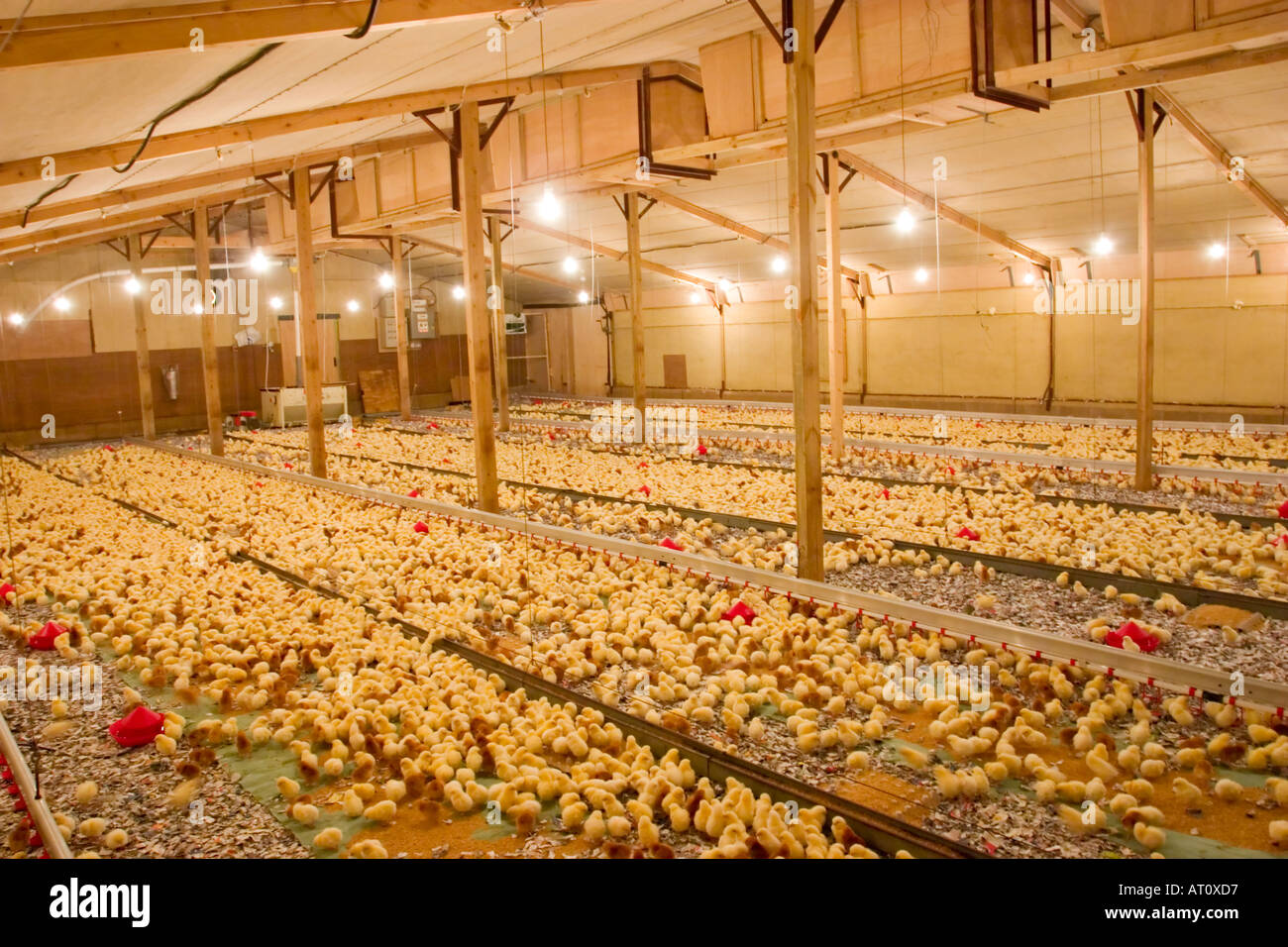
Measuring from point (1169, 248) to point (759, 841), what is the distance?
50.0 ft

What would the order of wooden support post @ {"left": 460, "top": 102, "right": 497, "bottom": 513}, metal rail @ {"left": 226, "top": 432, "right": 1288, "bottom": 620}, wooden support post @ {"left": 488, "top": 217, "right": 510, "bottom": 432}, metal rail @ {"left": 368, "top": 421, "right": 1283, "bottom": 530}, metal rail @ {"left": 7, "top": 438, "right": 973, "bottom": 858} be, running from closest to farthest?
metal rail @ {"left": 7, "top": 438, "right": 973, "bottom": 858} → metal rail @ {"left": 226, "top": 432, "right": 1288, "bottom": 620} → metal rail @ {"left": 368, "top": 421, "right": 1283, "bottom": 530} → wooden support post @ {"left": 460, "top": 102, "right": 497, "bottom": 513} → wooden support post @ {"left": 488, "top": 217, "right": 510, "bottom": 432}

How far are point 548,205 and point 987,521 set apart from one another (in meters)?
8.10

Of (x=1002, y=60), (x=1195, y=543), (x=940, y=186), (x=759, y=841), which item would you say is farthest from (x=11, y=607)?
(x=940, y=186)

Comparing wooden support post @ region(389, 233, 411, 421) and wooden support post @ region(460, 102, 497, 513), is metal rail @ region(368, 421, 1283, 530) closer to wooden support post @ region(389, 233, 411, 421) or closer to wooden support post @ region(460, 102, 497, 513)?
wooden support post @ region(460, 102, 497, 513)

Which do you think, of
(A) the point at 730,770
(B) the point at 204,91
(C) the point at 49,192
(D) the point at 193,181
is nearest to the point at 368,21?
(B) the point at 204,91

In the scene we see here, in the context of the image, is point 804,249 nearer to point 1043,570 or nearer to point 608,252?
point 1043,570

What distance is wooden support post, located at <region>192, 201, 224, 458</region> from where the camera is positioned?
13477mm

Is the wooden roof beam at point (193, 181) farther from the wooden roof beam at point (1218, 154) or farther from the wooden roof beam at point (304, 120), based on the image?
the wooden roof beam at point (1218, 154)

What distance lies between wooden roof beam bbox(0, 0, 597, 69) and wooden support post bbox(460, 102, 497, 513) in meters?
3.23

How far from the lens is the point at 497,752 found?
150 inches

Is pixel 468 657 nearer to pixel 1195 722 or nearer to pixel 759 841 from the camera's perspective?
pixel 759 841

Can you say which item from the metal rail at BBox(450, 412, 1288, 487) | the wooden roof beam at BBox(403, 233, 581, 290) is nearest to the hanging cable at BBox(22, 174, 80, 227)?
the metal rail at BBox(450, 412, 1288, 487)

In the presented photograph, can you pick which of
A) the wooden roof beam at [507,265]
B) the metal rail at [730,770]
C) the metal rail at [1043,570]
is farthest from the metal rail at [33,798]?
the wooden roof beam at [507,265]
